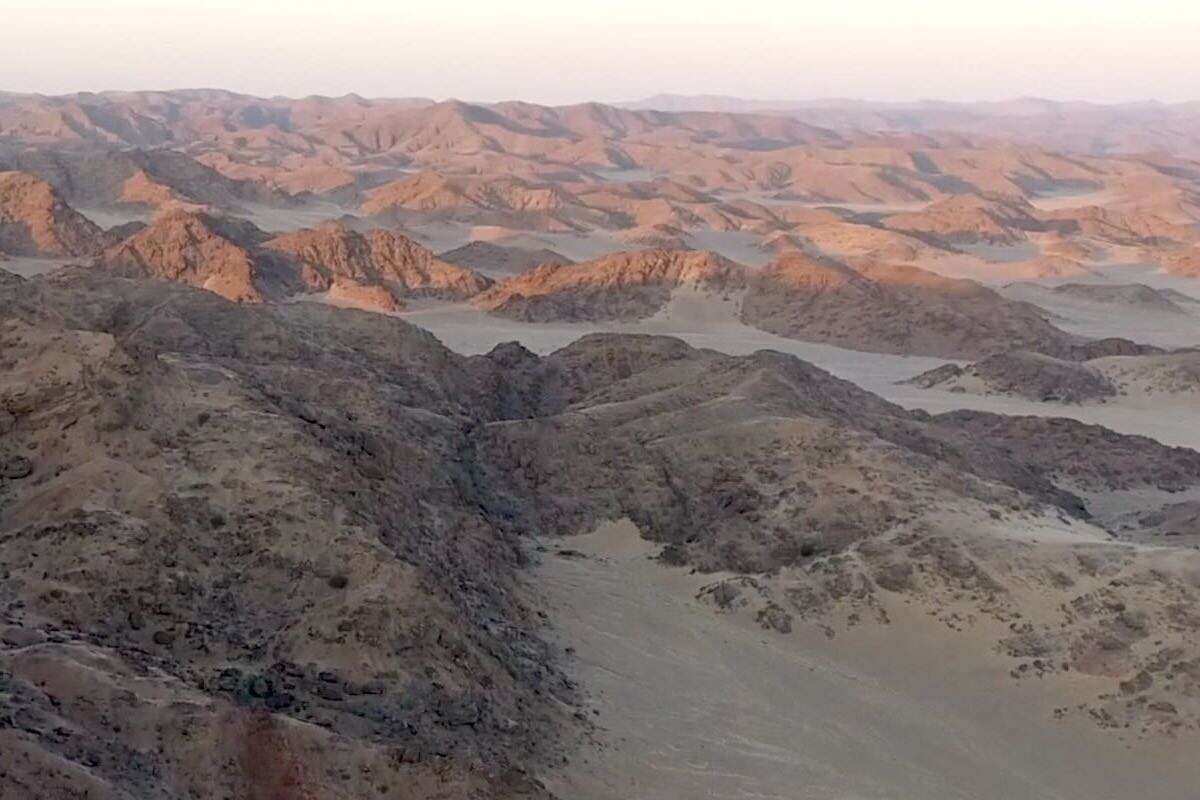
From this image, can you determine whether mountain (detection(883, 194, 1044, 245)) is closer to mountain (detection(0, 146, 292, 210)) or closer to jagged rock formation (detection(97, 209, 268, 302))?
mountain (detection(0, 146, 292, 210))

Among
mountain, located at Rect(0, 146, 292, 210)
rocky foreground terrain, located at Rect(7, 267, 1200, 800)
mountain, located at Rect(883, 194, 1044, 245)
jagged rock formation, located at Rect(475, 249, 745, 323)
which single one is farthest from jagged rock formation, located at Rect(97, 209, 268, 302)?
mountain, located at Rect(883, 194, 1044, 245)

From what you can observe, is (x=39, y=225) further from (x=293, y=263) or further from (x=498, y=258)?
(x=498, y=258)

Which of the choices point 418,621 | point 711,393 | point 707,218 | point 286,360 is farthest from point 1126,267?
point 418,621

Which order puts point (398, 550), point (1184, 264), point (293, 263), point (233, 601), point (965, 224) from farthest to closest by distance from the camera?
point (965, 224)
point (1184, 264)
point (293, 263)
point (398, 550)
point (233, 601)

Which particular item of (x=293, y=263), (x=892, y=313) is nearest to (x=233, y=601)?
(x=892, y=313)

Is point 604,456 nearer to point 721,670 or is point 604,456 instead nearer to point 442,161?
point 721,670

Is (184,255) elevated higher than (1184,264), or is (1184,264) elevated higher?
(1184,264)
